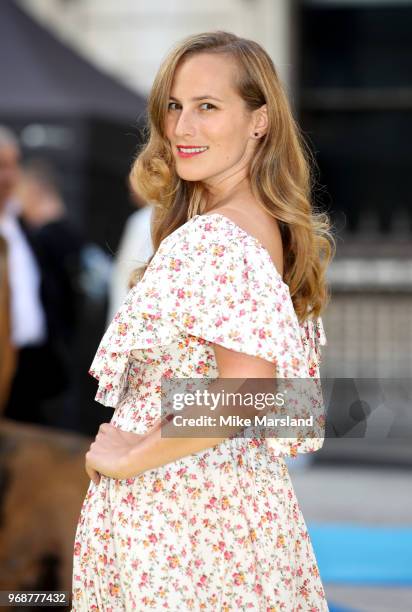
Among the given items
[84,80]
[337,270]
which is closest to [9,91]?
[84,80]

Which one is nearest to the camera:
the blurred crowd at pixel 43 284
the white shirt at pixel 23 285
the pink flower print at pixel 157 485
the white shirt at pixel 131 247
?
the pink flower print at pixel 157 485

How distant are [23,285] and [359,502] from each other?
8.45 ft

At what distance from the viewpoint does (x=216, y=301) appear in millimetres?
2408

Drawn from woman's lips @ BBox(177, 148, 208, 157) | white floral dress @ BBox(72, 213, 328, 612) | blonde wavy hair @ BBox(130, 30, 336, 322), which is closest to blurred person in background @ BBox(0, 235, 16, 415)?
blonde wavy hair @ BBox(130, 30, 336, 322)

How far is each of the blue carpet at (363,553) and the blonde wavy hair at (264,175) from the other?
9.96 ft

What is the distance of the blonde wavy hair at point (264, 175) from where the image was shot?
8.54 ft

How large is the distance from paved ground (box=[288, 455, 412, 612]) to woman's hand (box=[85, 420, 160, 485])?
271 centimetres

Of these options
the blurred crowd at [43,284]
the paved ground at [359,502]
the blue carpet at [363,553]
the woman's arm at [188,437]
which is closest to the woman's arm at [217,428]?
the woman's arm at [188,437]

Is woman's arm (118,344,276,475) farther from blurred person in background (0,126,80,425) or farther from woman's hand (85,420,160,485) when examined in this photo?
blurred person in background (0,126,80,425)

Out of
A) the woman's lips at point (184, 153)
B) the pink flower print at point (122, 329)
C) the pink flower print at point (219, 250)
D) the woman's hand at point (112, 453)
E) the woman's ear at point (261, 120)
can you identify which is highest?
the woman's ear at point (261, 120)

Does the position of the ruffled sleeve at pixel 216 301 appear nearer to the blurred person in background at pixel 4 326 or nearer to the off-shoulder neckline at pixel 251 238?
the off-shoulder neckline at pixel 251 238

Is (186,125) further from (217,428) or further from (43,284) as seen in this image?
(43,284)

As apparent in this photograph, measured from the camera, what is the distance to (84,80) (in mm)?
8562

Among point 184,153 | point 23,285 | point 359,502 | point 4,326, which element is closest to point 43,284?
point 23,285
